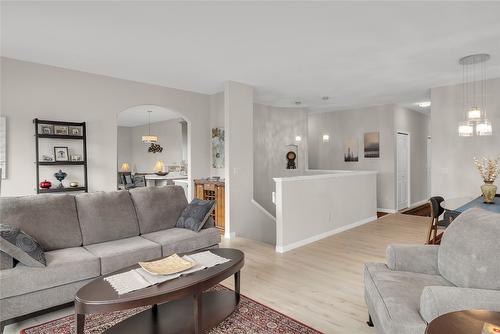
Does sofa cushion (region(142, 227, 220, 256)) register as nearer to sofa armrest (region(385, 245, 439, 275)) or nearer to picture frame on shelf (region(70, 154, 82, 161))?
picture frame on shelf (region(70, 154, 82, 161))

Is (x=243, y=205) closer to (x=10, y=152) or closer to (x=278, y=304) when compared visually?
(x=278, y=304)

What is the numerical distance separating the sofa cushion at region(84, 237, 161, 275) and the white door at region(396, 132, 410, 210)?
6.47 meters

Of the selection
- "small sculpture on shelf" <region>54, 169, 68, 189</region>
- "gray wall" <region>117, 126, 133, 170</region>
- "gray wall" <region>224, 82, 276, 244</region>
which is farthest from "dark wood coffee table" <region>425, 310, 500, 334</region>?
"gray wall" <region>117, 126, 133, 170</region>

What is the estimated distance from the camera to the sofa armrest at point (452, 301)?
4.88 ft

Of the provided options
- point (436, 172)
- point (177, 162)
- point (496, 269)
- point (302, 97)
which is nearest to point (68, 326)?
point (496, 269)

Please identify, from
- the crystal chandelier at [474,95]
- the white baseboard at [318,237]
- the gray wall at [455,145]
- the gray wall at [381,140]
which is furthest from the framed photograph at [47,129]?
the gray wall at [381,140]

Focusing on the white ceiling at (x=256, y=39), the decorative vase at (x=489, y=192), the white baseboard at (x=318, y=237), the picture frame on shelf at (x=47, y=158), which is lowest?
the white baseboard at (x=318, y=237)

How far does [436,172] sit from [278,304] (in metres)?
4.57

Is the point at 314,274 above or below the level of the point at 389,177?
below

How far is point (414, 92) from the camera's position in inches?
236

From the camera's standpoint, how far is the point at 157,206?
3727mm

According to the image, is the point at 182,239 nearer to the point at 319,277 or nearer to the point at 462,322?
the point at 319,277

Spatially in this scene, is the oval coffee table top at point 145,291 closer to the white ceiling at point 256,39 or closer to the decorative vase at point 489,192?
the white ceiling at point 256,39

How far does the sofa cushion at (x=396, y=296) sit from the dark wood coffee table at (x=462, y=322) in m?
0.18
